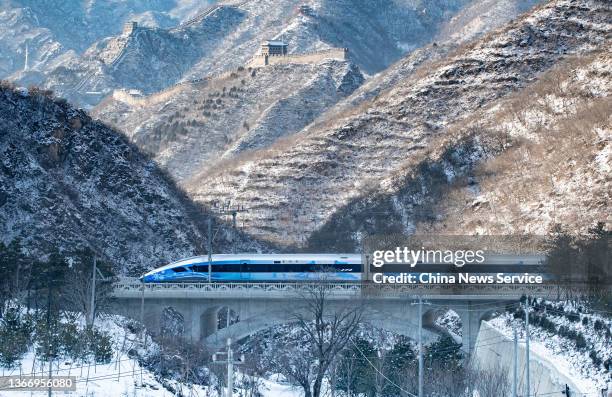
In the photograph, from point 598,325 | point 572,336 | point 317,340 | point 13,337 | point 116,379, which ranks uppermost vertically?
point 317,340

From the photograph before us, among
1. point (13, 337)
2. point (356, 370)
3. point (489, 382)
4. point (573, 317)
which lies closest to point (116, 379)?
point (13, 337)

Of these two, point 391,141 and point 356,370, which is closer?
point 356,370

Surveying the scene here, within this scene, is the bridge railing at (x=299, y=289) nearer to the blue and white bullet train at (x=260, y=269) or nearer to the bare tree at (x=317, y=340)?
the bare tree at (x=317, y=340)

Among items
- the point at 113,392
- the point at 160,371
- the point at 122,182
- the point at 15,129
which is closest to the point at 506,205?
the point at 122,182

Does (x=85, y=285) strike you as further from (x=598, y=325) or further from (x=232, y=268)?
(x=598, y=325)

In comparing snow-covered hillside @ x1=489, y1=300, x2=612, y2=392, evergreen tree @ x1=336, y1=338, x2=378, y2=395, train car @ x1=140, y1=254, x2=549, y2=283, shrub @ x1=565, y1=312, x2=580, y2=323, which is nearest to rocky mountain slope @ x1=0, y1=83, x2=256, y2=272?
train car @ x1=140, y1=254, x2=549, y2=283

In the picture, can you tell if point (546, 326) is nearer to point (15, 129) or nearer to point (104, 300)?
point (104, 300)

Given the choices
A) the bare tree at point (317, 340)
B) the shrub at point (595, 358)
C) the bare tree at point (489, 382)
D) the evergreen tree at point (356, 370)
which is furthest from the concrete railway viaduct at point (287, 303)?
the shrub at point (595, 358)

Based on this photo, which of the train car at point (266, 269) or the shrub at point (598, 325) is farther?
the train car at point (266, 269)
